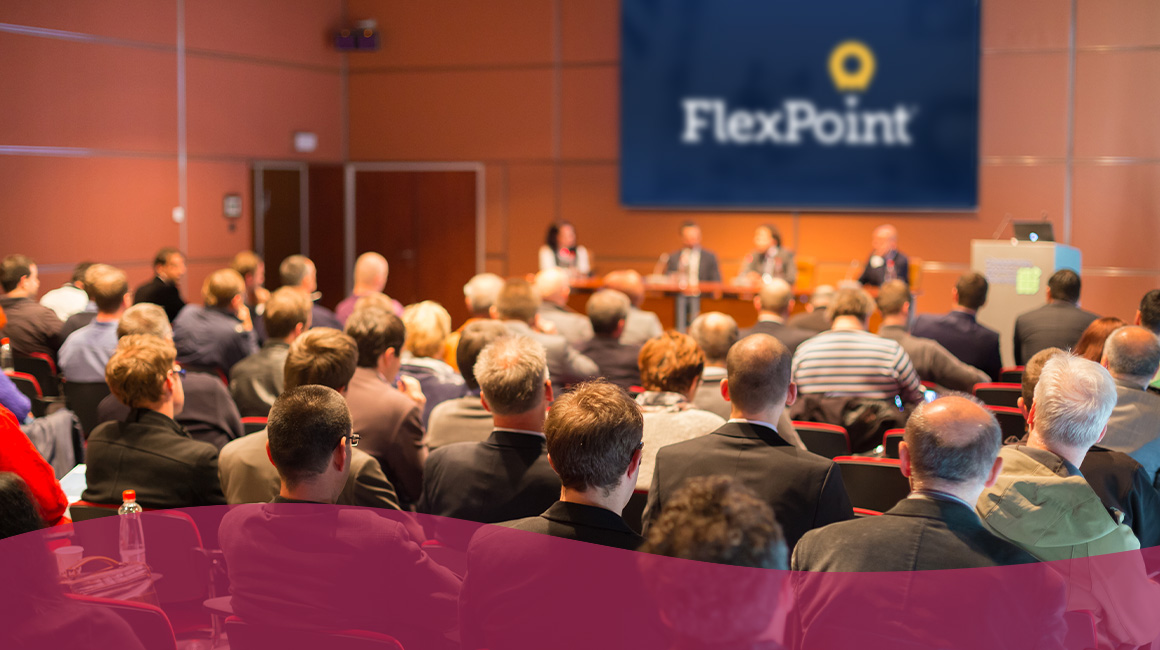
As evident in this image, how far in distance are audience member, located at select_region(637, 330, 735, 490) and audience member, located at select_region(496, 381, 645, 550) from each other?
1025mm

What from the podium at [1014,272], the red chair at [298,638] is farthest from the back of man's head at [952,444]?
the podium at [1014,272]

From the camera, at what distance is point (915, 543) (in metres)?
2.12

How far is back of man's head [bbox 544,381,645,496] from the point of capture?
2203mm

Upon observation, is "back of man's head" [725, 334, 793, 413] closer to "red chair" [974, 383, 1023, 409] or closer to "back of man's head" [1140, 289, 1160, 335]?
"red chair" [974, 383, 1023, 409]

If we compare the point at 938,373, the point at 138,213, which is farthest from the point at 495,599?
the point at 138,213

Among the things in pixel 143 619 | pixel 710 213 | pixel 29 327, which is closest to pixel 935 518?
pixel 143 619

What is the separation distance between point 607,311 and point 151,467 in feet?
9.31

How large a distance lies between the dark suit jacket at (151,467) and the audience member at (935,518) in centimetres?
190

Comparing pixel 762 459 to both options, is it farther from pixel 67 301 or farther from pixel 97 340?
pixel 67 301

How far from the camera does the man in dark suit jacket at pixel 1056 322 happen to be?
5.98 metres

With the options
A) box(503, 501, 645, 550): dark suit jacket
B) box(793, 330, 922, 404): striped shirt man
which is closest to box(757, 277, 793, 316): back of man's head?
box(793, 330, 922, 404): striped shirt man

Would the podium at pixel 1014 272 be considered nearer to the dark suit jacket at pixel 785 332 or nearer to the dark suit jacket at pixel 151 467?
the dark suit jacket at pixel 785 332

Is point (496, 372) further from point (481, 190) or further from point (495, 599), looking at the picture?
point (481, 190)

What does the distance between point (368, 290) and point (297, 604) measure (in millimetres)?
4862
